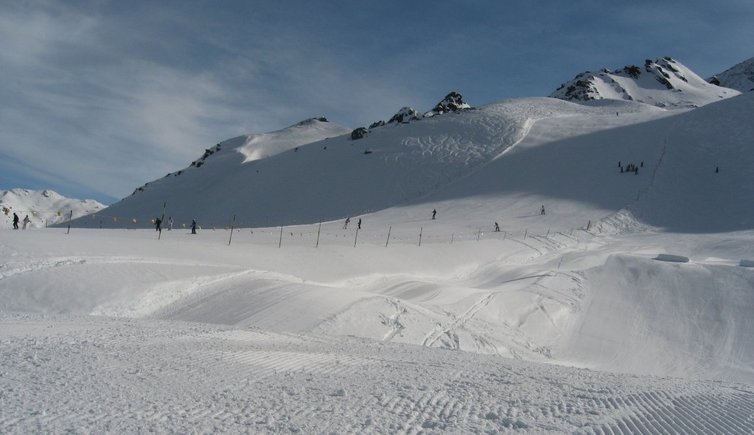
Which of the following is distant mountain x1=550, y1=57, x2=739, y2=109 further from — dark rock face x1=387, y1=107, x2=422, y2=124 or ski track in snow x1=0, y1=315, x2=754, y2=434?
ski track in snow x1=0, y1=315, x2=754, y2=434

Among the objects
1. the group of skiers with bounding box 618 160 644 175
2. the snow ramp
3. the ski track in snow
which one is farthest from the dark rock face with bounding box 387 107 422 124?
the ski track in snow

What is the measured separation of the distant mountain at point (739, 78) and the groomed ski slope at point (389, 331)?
166092 mm

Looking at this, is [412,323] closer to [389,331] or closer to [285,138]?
[389,331]

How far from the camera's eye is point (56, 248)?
1847 cm

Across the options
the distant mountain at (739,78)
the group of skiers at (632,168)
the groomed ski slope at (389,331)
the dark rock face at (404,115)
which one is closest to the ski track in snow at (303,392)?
the groomed ski slope at (389,331)

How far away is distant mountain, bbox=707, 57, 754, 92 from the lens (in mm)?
180625

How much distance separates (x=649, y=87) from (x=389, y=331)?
15878 cm

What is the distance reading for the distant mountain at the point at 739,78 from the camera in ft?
593

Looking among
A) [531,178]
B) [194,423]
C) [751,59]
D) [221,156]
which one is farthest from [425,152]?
[751,59]

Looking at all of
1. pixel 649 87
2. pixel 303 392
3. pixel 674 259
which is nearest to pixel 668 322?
pixel 674 259

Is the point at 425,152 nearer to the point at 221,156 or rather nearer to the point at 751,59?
the point at 221,156

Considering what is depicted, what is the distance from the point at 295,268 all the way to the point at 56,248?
7979 millimetres

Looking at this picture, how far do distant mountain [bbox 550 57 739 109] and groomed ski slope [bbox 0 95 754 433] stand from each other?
100 metres

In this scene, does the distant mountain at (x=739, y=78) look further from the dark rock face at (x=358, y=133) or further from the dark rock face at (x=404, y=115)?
the dark rock face at (x=358, y=133)
